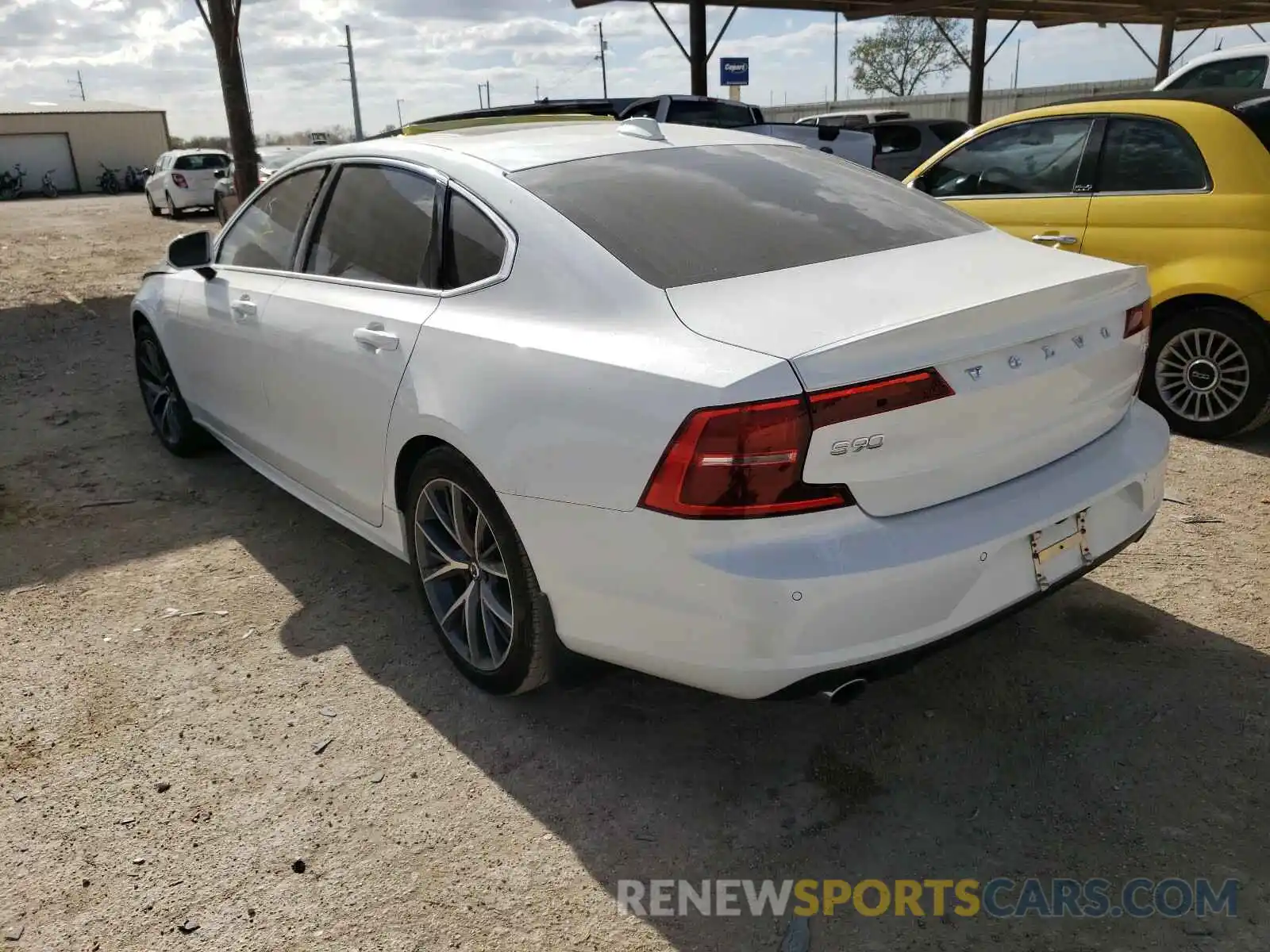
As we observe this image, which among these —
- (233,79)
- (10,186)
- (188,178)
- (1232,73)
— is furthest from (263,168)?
(10,186)

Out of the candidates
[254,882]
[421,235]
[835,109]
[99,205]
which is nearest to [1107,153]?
[421,235]

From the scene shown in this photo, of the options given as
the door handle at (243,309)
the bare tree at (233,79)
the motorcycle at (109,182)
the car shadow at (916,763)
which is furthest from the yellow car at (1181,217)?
the motorcycle at (109,182)

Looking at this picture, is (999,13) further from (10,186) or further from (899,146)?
(10,186)

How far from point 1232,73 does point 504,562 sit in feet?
30.1

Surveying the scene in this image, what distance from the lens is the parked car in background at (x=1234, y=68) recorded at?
8.54m

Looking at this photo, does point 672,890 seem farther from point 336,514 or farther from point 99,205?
point 99,205

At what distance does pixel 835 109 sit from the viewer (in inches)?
1592

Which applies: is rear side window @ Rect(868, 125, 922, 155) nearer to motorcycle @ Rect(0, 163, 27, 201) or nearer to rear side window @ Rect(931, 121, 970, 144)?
rear side window @ Rect(931, 121, 970, 144)

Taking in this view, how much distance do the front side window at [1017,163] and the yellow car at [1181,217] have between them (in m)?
0.01

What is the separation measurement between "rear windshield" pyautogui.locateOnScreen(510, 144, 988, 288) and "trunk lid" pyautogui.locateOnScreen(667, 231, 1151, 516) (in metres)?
0.11

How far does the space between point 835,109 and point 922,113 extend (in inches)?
206

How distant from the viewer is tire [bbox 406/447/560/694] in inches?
106

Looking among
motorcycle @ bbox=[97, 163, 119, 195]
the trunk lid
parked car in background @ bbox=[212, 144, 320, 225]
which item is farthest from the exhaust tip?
motorcycle @ bbox=[97, 163, 119, 195]

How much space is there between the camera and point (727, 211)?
287 centimetres
